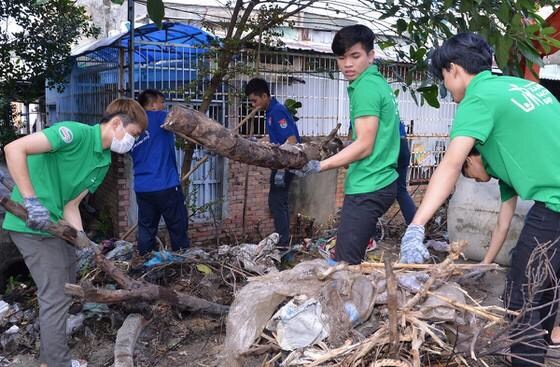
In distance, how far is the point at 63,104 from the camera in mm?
9102

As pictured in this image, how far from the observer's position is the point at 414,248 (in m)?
2.21

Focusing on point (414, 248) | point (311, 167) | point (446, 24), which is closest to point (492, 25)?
point (446, 24)

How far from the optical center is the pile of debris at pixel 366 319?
1827mm

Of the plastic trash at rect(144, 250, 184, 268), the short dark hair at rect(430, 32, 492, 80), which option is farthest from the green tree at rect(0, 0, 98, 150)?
the short dark hair at rect(430, 32, 492, 80)

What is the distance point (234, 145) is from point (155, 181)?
2060 mm

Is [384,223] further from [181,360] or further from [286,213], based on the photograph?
[181,360]

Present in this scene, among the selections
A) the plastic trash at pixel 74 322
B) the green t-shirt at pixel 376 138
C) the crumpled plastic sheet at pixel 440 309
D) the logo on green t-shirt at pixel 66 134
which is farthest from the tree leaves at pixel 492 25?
the plastic trash at pixel 74 322

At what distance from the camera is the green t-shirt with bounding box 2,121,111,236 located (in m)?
2.82

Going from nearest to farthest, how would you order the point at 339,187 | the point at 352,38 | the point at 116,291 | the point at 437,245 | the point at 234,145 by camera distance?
the point at 234,145 < the point at 352,38 < the point at 116,291 < the point at 437,245 < the point at 339,187

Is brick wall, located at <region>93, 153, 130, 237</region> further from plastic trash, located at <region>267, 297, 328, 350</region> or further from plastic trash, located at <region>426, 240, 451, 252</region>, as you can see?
plastic trash, located at <region>267, 297, 328, 350</region>

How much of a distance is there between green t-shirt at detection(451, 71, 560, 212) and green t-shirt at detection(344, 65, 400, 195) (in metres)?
0.68

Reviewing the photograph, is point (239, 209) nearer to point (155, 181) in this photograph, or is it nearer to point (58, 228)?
point (155, 181)

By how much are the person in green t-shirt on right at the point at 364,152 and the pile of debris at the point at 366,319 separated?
752mm

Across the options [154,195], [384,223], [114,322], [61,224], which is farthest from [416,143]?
[61,224]
